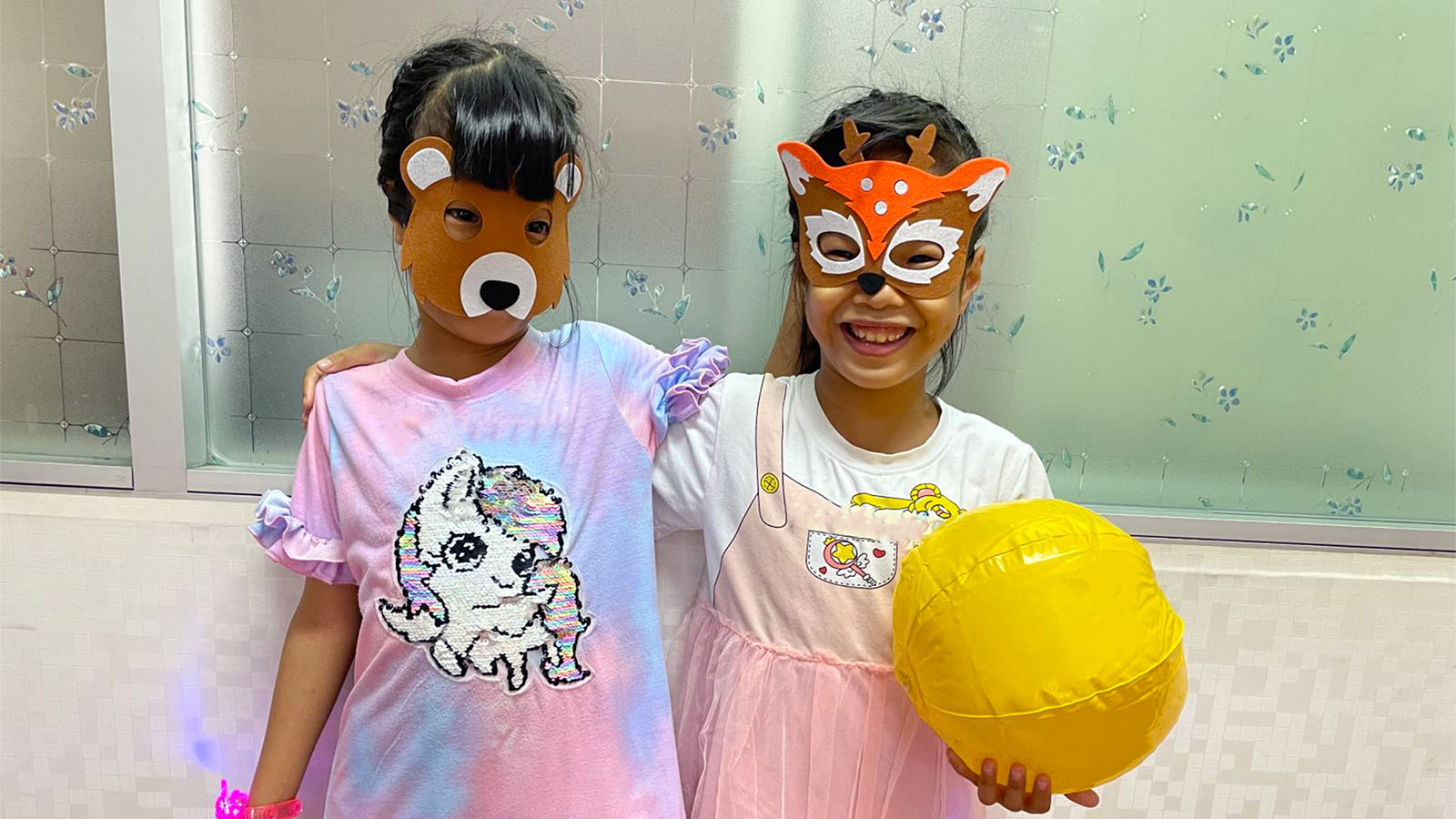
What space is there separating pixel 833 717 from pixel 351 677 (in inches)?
24.5

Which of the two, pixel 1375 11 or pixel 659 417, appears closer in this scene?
pixel 659 417

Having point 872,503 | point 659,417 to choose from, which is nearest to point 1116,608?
point 872,503

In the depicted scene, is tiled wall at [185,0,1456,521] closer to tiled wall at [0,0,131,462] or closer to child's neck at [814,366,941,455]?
tiled wall at [0,0,131,462]

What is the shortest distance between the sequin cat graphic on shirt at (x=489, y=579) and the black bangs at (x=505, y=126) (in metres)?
0.32

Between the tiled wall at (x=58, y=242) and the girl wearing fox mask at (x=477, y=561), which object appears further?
the tiled wall at (x=58, y=242)

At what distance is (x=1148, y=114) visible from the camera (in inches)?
56.3

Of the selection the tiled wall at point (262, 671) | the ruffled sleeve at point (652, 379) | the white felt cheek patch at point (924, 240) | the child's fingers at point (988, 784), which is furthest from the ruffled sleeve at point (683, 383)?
the tiled wall at point (262, 671)

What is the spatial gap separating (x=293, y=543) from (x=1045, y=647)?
0.85 m

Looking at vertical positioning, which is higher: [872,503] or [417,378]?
[417,378]

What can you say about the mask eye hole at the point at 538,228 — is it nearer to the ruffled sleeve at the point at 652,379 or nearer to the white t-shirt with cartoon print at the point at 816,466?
the ruffled sleeve at the point at 652,379

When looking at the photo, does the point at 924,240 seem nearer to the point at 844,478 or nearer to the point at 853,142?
the point at 853,142

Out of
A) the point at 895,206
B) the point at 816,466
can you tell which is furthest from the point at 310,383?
the point at 895,206

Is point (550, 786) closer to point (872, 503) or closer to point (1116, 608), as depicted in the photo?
point (872, 503)

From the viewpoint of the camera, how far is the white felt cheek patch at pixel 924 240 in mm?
1091
